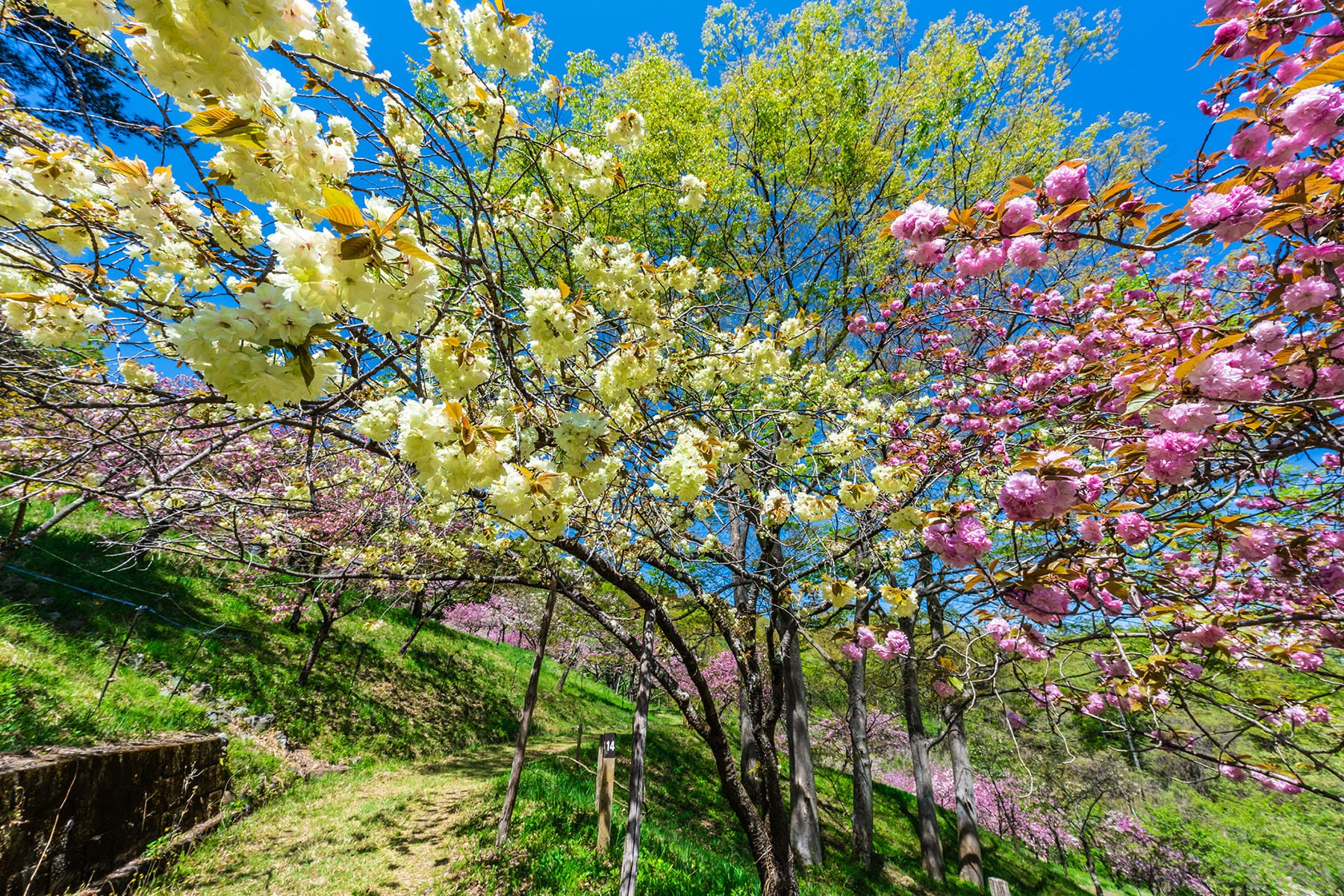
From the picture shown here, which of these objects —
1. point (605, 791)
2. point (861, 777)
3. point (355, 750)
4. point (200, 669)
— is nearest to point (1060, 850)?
point (861, 777)

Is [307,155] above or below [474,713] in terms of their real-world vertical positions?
above

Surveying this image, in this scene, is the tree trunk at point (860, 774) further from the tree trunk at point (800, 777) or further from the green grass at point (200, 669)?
the green grass at point (200, 669)

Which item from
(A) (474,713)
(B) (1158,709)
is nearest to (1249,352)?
(B) (1158,709)

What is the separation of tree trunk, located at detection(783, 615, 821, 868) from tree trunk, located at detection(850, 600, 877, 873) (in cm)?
78

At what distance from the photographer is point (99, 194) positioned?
1905 mm

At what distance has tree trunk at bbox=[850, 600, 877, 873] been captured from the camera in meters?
7.17

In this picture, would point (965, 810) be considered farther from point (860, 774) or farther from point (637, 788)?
point (637, 788)

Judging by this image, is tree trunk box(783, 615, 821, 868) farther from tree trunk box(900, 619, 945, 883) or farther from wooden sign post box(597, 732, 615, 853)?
wooden sign post box(597, 732, 615, 853)

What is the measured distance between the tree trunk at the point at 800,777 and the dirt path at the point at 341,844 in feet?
13.9

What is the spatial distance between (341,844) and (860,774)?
7029mm

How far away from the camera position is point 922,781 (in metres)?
8.12

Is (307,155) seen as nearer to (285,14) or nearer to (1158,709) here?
(285,14)

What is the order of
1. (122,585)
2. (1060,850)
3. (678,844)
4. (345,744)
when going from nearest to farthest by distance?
1. (678,844)
2. (122,585)
3. (345,744)
4. (1060,850)

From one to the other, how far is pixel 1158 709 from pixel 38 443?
28.9ft
